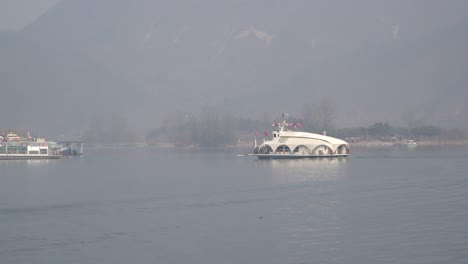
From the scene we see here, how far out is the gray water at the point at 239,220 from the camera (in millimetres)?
32688

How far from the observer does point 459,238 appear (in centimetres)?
3456

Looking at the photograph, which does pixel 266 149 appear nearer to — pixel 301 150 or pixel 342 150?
pixel 301 150

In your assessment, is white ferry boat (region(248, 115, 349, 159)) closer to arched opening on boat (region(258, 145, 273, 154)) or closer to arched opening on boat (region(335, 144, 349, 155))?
arched opening on boat (region(258, 145, 273, 154))

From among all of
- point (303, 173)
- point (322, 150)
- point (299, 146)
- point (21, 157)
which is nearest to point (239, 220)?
point (303, 173)

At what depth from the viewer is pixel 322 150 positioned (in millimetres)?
109500

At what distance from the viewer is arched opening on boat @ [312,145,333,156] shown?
109 meters

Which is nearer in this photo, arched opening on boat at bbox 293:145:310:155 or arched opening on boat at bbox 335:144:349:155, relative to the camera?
arched opening on boat at bbox 293:145:310:155

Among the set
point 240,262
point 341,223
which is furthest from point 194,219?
point 240,262

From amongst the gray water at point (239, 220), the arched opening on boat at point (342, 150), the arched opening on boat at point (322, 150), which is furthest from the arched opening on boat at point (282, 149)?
the gray water at point (239, 220)

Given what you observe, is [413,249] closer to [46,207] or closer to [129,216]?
[129,216]

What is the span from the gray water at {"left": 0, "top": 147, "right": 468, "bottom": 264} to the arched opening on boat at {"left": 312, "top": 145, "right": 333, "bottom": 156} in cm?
3803

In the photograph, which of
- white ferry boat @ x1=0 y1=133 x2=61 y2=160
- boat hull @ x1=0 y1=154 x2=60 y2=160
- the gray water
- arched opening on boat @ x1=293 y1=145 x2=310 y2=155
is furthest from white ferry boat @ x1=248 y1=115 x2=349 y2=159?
white ferry boat @ x1=0 y1=133 x2=61 y2=160

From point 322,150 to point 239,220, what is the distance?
68.9m

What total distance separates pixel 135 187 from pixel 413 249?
35.4 m
